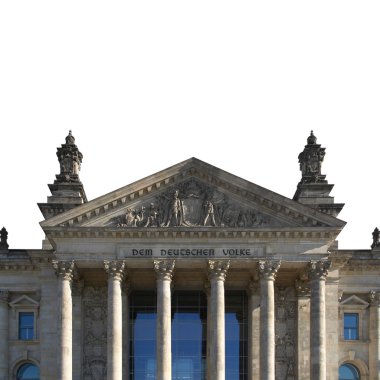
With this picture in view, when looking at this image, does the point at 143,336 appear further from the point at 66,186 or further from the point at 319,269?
the point at 319,269

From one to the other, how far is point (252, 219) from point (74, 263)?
1025cm

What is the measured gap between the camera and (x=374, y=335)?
6925 centimetres

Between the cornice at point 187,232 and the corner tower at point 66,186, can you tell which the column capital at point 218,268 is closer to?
the cornice at point 187,232

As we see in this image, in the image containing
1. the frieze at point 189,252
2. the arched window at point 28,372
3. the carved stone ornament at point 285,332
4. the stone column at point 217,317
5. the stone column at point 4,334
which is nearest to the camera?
the stone column at point 217,317

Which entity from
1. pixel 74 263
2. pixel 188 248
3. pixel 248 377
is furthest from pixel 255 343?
pixel 74 263

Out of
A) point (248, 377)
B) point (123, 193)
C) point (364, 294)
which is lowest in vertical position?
point (248, 377)

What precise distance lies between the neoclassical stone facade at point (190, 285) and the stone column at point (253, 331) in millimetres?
81

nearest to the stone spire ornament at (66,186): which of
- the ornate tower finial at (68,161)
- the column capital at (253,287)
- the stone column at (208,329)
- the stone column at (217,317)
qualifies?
the ornate tower finial at (68,161)

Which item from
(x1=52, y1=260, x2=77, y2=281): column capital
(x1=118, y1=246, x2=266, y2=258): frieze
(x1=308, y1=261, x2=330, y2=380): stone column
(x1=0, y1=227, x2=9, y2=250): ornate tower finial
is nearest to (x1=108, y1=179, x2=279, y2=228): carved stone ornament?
(x1=118, y1=246, x2=266, y2=258): frieze

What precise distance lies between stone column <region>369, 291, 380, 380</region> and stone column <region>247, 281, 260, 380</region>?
722 centimetres

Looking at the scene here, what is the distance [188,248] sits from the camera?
213 feet

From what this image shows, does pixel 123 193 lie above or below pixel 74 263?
above

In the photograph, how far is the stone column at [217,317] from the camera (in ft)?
208

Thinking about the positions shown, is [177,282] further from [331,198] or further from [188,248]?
[331,198]
